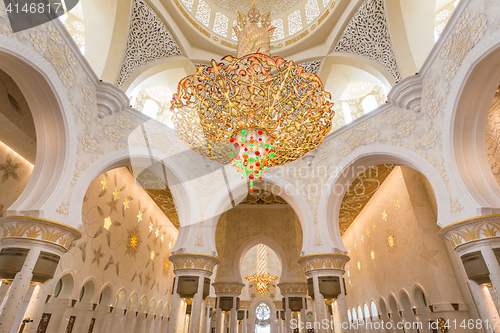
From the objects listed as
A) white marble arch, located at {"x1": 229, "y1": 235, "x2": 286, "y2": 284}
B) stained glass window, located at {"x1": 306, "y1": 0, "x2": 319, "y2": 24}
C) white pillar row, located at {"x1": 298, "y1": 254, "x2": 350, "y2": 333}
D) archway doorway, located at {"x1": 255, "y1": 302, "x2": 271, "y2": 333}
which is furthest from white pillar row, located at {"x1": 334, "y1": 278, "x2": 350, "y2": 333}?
archway doorway, located at {"x1": 255, "y1": 302, "x2": 271, "y2": 333}

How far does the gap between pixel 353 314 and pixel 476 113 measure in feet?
33.0

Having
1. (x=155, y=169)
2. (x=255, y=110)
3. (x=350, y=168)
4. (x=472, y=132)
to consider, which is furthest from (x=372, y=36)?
(x=155, y=169)

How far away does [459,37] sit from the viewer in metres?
4.22

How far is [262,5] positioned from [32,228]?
28.3 ft

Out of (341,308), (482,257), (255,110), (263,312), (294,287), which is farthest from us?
(263,312)

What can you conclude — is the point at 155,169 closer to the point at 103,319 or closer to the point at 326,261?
the point at 103,319

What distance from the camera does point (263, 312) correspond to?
17.7 metres

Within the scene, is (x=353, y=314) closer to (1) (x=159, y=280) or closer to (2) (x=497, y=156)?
(1) (x=159, y=280)

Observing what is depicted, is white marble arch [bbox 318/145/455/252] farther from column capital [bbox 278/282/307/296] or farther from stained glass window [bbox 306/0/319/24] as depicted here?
stained glass window [bbox 306/0/319/24]

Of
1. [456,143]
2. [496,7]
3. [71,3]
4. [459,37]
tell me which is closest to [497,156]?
[456,143]

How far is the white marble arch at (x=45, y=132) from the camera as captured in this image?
159 inches

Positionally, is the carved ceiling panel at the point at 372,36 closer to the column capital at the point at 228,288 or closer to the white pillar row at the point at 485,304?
the white pillar row at the point at 485,304

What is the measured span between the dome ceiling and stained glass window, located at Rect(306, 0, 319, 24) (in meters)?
0.52

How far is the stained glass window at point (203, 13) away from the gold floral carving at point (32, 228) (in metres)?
6.62
